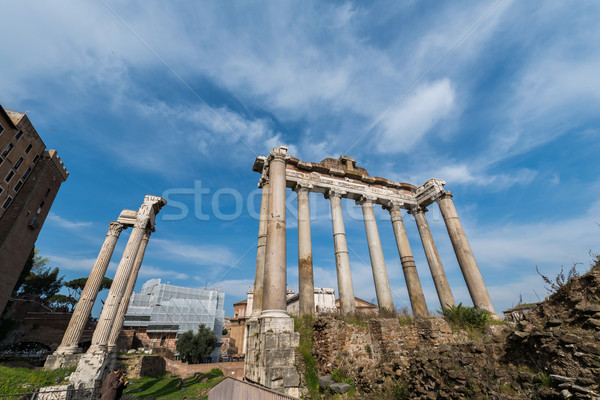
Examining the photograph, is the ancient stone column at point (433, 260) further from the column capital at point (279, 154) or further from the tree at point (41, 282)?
the tree at point (41, 282)

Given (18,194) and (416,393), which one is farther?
(18,194)

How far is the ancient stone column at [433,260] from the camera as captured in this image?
13270mm

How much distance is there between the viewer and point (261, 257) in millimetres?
11852

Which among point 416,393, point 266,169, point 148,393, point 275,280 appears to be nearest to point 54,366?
point 148,393

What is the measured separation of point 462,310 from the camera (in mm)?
9750

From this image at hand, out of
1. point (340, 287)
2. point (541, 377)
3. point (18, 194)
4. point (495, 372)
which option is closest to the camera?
point (541, 377)

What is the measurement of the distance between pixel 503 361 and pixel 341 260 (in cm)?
729

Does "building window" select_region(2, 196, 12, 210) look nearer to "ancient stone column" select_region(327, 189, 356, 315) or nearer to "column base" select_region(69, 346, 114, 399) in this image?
"column base" select_region(69, 346, 114, 399)

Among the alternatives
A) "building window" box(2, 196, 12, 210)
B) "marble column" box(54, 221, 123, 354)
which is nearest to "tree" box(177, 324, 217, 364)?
"marble column" box(54, 221, 123, 354)

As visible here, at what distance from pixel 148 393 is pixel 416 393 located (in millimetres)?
15581

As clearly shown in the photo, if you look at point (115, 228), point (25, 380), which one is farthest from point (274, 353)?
point (115, 228)

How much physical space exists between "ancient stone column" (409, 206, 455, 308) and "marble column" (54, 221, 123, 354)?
19232 millimetres

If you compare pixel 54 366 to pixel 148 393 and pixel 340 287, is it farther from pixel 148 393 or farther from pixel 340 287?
pixel 340 287

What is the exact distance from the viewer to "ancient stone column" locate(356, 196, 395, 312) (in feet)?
40.1
